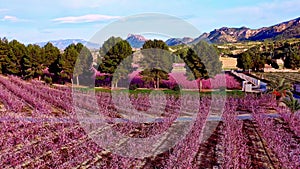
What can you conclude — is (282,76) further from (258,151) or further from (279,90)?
(258,151)

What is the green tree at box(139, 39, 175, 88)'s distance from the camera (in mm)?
25266

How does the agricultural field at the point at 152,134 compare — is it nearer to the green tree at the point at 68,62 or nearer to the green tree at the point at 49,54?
the green tree at the point at 68,62

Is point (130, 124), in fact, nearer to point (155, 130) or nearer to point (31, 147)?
point (155, 130)

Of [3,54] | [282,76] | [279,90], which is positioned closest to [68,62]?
[3,54]

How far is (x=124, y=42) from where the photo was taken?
2834 centimetres

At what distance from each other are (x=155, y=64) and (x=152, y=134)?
13.6 meters

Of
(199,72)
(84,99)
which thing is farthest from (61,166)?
(199,72)

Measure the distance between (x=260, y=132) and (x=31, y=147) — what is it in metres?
7.84

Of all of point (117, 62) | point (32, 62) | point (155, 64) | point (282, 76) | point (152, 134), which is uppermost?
point (32, 62)

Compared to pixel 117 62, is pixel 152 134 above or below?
below

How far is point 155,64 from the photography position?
992 inches

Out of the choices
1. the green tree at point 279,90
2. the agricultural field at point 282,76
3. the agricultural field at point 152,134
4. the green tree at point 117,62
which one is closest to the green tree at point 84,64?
the green tree at point 117,62

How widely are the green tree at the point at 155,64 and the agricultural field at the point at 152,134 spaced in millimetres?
6794

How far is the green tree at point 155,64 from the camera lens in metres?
A: 25.3
